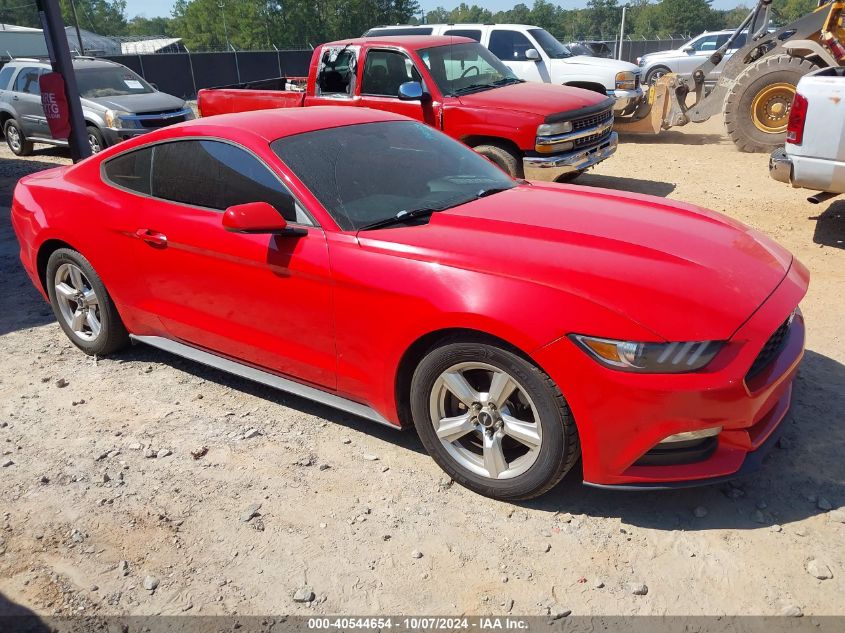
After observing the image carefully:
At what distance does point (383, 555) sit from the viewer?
2.93 meters

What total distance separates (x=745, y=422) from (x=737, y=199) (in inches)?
256

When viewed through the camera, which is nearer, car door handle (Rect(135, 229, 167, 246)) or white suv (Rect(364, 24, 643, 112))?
car door handle (Rect(135, 229, 167, 246))

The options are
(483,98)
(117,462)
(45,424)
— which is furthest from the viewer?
(483,98)

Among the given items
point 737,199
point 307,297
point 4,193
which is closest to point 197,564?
point 307,297

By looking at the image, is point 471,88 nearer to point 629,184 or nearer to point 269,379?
point 629,184

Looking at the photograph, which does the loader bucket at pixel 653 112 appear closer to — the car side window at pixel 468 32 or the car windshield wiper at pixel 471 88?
the car side window at pixel 468 32

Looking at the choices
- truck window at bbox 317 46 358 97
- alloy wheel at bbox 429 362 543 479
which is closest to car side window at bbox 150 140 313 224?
alloy wheel at bbox 429 362 543 479

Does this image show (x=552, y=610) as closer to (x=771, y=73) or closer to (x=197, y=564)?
(x=197, y=564)

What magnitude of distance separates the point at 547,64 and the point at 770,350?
447 inches

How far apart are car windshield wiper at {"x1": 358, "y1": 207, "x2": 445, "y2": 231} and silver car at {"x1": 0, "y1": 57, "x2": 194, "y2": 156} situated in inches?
424

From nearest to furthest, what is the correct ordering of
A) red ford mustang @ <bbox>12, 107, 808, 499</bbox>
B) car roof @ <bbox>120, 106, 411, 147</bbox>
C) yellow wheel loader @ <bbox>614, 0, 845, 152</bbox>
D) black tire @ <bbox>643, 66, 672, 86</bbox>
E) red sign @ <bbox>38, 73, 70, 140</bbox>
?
red ford mustang @ <bbox>12, 107, 808, 499</bbox>
car roof @ <bbox>120, 106, 411, 147</bbox>
red sign @ <bbox>38, 73, 70, 140</bbox>
yellow wheel loader @ <bbox>614, 0, 845, 152</bbox>
black tire @ <bbox>643, 66, 672, 86</bbox>

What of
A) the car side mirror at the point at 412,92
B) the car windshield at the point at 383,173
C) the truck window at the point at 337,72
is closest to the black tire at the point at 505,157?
the car side mirror at the point at 412,92

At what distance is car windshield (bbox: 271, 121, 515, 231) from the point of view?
3531 mm

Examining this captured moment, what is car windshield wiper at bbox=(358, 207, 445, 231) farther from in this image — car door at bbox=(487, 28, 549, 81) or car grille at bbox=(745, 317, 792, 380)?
car door at bbox=(487, 28, 549, 81)
